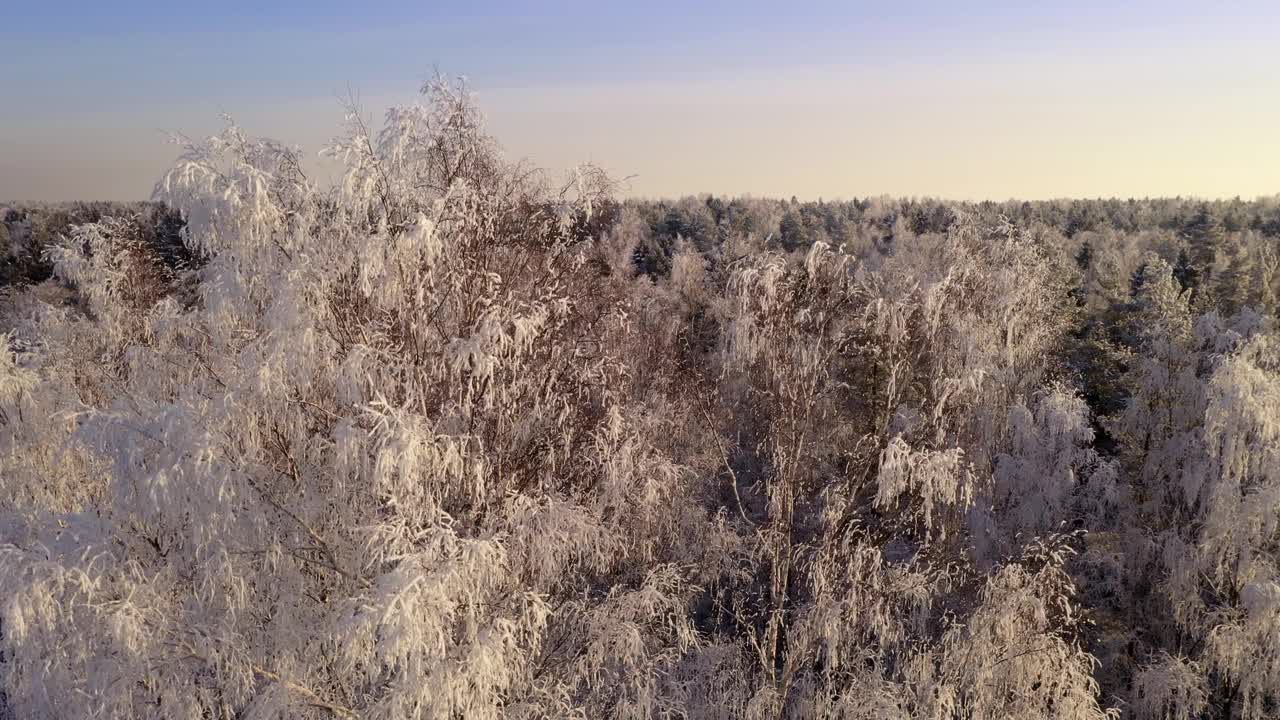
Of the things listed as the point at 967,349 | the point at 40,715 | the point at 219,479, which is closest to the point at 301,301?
the point at 219,479

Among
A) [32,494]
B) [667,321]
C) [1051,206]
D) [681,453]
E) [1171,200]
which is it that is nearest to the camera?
[32,494]

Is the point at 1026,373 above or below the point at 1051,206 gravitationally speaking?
below

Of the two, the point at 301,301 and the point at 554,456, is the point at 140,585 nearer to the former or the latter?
the point at 301,301

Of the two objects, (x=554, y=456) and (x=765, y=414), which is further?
(x=765, y=414)

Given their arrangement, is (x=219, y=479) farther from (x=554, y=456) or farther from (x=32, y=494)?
(x=32, y=494)

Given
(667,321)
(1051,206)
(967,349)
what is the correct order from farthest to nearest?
(1051,206) < (667,321) < (967,349)

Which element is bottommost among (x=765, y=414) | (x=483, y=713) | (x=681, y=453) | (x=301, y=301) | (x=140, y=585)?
(x=681, y=453)
